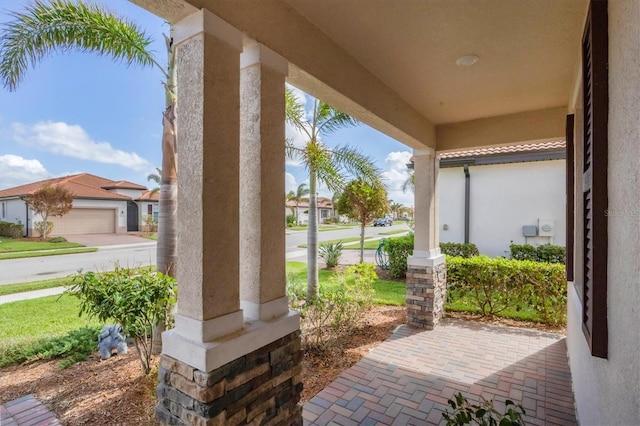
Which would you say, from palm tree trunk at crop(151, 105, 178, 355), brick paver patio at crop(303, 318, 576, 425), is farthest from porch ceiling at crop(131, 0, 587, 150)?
brick paver patio at crop(303, 318, 576, 425)

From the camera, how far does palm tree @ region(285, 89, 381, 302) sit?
654cm

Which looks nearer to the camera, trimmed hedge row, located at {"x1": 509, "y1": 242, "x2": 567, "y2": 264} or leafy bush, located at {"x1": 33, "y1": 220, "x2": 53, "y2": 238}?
trimmed hedge row, located at {"x1": 509, "y1": 242, "x2": 567, "y2": 264}

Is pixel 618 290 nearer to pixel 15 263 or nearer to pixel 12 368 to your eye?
pixel 12 368

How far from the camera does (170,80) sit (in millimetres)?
4617

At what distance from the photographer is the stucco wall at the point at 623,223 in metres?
1.15

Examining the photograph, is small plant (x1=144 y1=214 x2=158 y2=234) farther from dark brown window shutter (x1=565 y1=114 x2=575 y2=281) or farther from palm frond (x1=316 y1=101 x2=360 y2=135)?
dark brown window shutter (x1=565 y1=114 x2=575 y2=281)

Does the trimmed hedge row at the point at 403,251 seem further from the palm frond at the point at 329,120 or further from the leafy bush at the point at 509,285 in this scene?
the palm frond at the point at 329,120

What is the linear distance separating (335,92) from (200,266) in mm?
2068

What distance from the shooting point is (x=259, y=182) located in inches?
85.4

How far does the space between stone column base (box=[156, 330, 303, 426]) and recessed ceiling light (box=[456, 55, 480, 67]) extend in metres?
3.14

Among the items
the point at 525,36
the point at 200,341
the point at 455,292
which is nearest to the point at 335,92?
the point at 525,36

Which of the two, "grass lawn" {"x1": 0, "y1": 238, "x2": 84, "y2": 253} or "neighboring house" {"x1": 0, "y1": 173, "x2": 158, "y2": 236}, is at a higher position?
"neighboring house" {"x1": 0, "y1": 173, "x2": 158, "y2": 236}

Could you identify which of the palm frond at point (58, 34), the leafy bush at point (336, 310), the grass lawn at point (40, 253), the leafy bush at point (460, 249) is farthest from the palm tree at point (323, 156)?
the grass lawn at point (40, 253)

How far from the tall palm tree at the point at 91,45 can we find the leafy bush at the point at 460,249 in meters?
7.46
